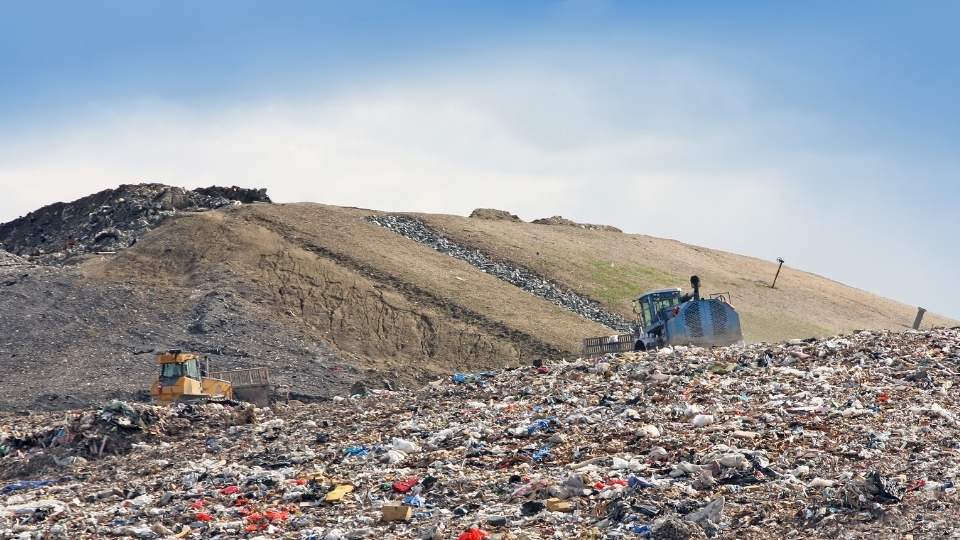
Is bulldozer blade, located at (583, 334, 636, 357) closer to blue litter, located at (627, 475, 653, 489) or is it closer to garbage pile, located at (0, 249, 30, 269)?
blue litter, located at (627, 475, 653, 489)

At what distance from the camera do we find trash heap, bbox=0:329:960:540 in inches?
448

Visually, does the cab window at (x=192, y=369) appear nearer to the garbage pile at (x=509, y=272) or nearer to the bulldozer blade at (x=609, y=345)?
the bulldozer blade at (x=609, y=345)

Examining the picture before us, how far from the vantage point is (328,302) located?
118 feet

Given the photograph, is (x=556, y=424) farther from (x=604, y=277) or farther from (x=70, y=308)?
(x=604, y=277)

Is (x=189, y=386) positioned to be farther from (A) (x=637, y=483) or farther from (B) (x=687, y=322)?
(A) (x=637, y=483)

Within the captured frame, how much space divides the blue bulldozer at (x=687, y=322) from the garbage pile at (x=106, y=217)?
19.8 m

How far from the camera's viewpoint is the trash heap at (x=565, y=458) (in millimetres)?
11391

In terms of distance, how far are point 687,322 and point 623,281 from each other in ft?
62.2

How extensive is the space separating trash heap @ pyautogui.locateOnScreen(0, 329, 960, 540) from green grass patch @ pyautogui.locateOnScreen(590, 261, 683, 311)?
2024 centimetres

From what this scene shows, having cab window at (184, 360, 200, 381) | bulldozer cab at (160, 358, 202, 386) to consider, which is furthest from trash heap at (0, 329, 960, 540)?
cab window at (184, 360, 200, 381)

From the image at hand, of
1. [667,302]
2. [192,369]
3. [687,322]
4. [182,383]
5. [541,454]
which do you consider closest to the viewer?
[541,454]

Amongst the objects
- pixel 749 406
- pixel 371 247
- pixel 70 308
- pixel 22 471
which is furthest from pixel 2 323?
pixel 749 406

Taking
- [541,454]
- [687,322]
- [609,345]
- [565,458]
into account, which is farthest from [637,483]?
[609,345]

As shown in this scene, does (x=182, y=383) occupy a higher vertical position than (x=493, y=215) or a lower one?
lower
